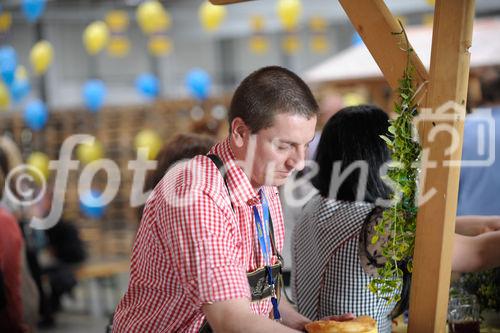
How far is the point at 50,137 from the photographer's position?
33.0 feet

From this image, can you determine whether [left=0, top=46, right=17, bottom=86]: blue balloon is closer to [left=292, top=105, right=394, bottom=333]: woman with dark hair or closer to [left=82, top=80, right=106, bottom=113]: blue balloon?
[left=82, top=80, right=106, bottom=113]: blue balloon

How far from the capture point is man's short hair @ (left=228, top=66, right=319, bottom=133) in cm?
176

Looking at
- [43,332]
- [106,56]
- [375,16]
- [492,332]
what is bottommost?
[43,332]

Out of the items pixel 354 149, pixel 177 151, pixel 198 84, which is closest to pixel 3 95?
pixel 198 84

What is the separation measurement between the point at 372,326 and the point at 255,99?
66cm

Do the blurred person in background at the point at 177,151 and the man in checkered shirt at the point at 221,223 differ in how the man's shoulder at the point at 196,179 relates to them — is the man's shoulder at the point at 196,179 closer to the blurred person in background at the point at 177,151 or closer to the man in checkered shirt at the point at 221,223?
the man in checkered shirt at the point at 221,223

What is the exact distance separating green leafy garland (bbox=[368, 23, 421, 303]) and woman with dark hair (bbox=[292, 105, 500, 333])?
7.4 inches

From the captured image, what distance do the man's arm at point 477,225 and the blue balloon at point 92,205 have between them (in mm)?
6523

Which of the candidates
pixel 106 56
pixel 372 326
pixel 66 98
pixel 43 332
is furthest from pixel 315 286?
pixel 106 56

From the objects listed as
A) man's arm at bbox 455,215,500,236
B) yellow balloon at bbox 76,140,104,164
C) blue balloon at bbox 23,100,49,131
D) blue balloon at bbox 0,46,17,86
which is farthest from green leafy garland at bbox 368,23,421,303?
blue balloon at bbox 23,100,49,131

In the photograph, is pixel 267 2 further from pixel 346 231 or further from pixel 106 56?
pixel 346 231

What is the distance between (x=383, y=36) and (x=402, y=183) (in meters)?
0.42

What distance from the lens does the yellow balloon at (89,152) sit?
8.89 m

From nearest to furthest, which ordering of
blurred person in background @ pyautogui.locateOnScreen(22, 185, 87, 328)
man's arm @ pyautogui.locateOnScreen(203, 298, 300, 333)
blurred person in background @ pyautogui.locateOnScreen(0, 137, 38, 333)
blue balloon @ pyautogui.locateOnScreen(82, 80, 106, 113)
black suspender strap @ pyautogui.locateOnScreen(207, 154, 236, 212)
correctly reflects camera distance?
man's arm @ pyautogui.locateOnScreen(203, 298, 300, 333), black suspender strap @ pyautogui.locateOnScreen(207, 154, 236, 212), blurred person in background @ pyautogui.locateOnScreen(0, 137, 38, 333), blurred person in background @ pyautogui.locateOnScreen(22, 185, 87, 328), blue balloon @ pyautogui.locateOnScreen(82, 80, 106, 113)
